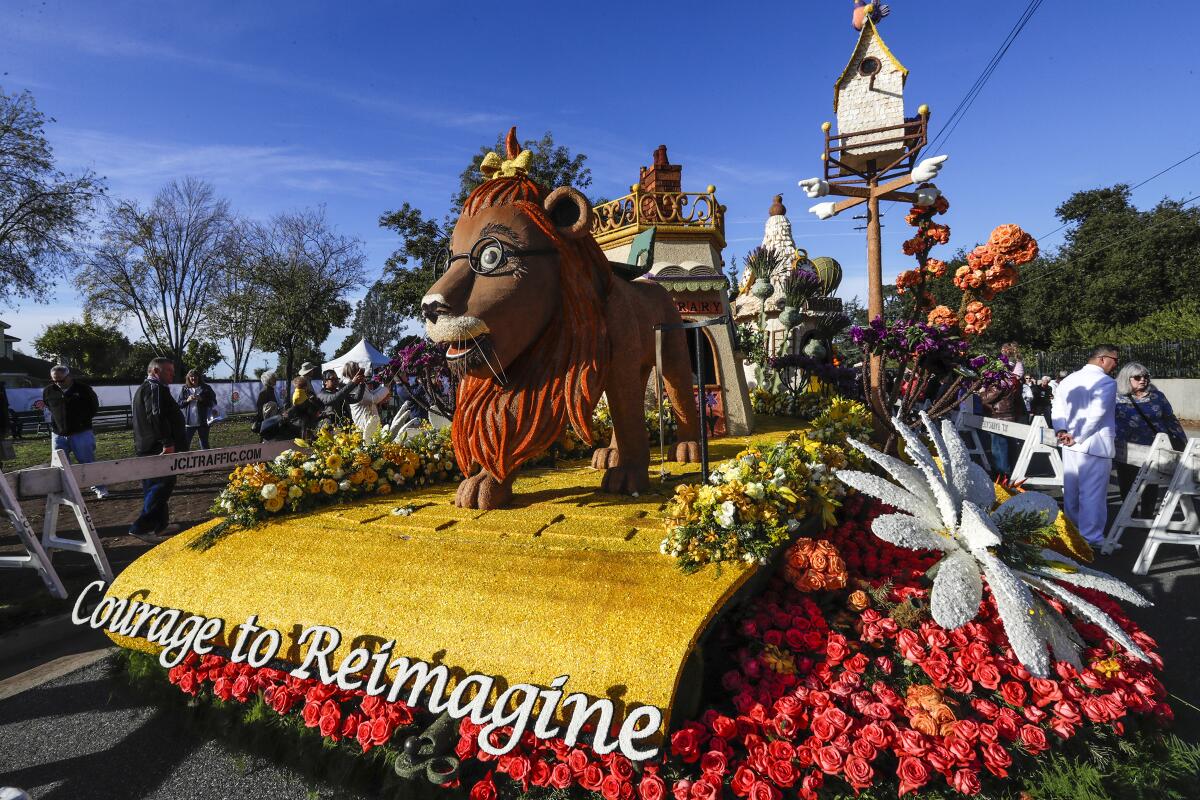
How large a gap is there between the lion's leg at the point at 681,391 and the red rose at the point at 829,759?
253 cm

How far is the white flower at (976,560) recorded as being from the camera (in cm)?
190

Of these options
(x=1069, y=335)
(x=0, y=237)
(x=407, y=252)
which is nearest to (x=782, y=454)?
(x=407, y=252)

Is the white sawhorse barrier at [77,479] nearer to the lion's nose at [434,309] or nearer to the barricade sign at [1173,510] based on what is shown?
the lion's nose at [434,309]

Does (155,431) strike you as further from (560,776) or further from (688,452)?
(560,776)

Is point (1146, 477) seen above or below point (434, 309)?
below

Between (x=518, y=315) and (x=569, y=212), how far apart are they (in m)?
0.67

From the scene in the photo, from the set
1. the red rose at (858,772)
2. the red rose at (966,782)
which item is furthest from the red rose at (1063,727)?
the red rose at (858,772)

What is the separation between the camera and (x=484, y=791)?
186 centimetres

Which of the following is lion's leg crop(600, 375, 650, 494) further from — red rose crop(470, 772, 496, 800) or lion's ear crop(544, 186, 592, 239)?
red rose crop(470, 772, 496, 800)

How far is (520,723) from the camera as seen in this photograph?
1794mm

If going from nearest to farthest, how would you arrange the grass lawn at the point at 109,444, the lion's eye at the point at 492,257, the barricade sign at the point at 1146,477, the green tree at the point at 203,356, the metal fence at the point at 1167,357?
the lion's eye at the point at 492,257 → the barricade sign at the point at 1146,477 → the grass lawn at the point at 109,444 → the metal fence at the point at 1167,357 → the green tree at the point at 203,356

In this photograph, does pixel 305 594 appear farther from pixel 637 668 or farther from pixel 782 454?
pixel 782 454

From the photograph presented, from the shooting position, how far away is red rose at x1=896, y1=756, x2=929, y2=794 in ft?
5.61

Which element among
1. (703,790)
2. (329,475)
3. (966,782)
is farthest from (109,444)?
(966,782)
